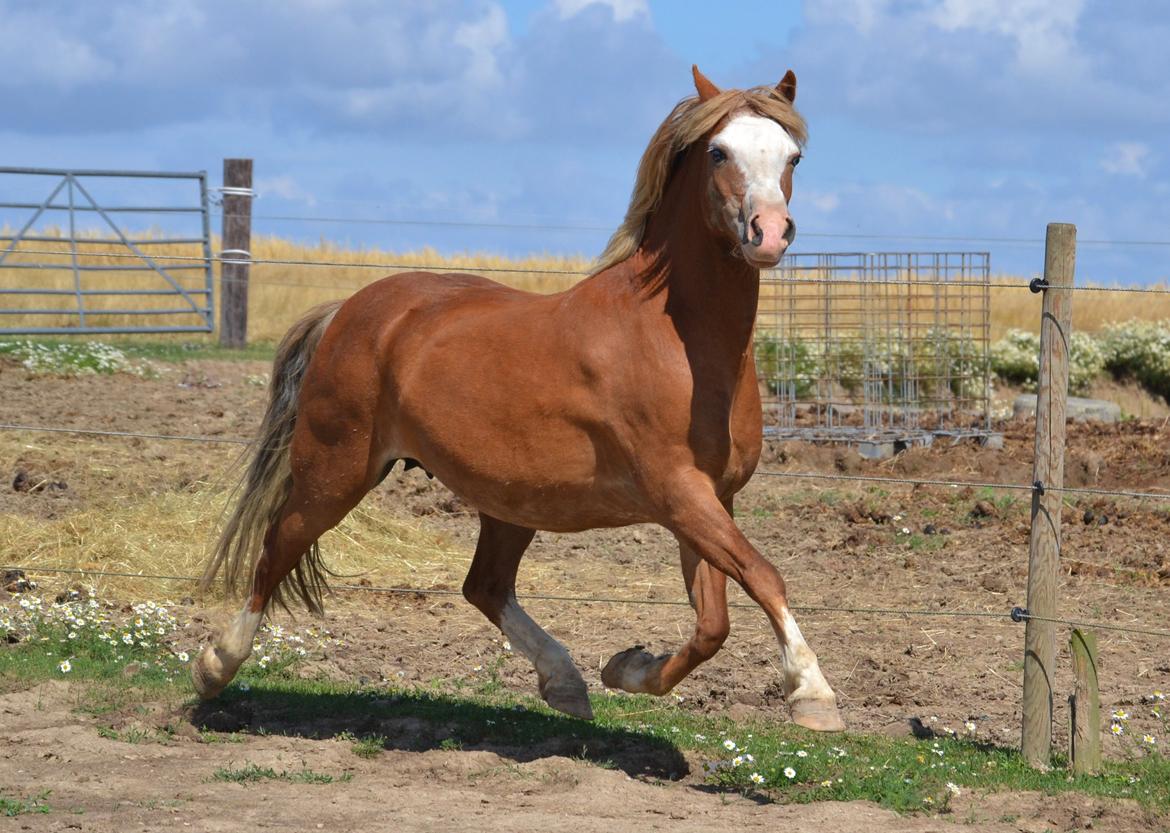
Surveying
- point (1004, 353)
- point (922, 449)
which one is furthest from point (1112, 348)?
point (922, 449)

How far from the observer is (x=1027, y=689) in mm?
5410

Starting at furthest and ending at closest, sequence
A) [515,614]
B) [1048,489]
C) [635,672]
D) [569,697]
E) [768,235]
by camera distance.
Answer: [515,614] → [569,697] → [1048,489] → [635,672] → [768,235]

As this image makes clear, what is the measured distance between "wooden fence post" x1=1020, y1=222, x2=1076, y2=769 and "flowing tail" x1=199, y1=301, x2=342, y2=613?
2.89 meters

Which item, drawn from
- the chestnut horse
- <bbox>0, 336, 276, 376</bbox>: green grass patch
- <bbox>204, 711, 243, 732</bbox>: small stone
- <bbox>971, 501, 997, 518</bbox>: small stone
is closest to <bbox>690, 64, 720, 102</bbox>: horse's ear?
the chestnut horse

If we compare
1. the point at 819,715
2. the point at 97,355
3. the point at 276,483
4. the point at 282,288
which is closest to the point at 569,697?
the point at 819,715

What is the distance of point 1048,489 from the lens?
537 cm

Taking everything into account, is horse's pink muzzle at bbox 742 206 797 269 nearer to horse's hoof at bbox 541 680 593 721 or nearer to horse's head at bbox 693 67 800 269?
horse's head at bbox 693 67 800 269

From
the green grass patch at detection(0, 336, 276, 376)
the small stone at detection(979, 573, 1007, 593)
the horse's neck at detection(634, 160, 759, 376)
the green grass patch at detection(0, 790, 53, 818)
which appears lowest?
the green grass patch at detection(0, 790, 53, 818)

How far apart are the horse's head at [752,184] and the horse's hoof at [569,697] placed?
1834 mm

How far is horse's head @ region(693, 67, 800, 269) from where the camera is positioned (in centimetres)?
428

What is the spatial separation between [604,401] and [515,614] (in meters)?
1.29

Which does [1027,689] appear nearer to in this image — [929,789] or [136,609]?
[929,789]

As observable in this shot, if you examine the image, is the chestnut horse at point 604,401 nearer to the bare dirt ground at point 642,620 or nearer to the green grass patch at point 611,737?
the green grass patch at point 611,737

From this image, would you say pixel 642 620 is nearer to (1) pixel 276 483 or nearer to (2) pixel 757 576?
(1) pixel 276 483
